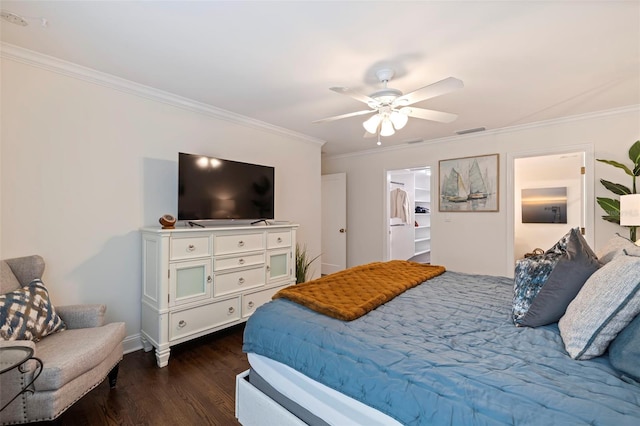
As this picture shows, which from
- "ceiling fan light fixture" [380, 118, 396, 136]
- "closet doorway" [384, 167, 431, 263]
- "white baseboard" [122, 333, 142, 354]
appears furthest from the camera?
"closet doorway" [384, 167, 431, 263]

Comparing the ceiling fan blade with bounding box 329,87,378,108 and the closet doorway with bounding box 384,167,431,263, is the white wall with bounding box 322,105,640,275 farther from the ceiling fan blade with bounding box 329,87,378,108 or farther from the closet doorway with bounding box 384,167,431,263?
the ceiling fan blade with bounding box 329,87,378,108

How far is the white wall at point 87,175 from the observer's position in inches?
82.7

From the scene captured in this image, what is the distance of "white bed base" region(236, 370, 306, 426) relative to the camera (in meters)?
1.37

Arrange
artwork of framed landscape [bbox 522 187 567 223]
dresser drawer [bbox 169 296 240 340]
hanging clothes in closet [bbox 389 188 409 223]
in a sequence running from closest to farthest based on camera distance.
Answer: dresser drawer [bbox 169 296 240 340] → artwork of framed landscape [bbox 522 187 567 223] → hanging clothes in closet [bbox 389 188 409 223]

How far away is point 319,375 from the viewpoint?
1.22 meters

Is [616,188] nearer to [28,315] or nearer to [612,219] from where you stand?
[612,219]

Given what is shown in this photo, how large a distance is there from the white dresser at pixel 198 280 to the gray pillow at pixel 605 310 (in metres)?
2.51

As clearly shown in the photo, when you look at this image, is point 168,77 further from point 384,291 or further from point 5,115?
point 384,291

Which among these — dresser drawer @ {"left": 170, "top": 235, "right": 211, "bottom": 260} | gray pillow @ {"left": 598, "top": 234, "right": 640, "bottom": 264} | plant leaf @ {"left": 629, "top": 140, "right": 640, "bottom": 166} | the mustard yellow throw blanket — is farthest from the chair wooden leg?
plant leaf @ {"left": 629, "top": 140, "right": 640, "bottom": 166}

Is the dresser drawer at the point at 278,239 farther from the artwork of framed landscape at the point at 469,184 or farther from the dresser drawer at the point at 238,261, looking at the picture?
the artwork of framed landscape at the point at 469,184

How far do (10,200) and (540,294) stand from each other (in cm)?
342

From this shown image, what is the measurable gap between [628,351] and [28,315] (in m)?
2.92

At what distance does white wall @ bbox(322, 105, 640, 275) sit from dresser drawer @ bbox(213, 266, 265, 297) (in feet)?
8.63

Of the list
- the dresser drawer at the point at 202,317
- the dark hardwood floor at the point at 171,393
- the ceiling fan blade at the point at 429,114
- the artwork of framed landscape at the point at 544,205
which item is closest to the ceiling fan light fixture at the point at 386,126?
the ceiling fan blade at the point at 429,114
